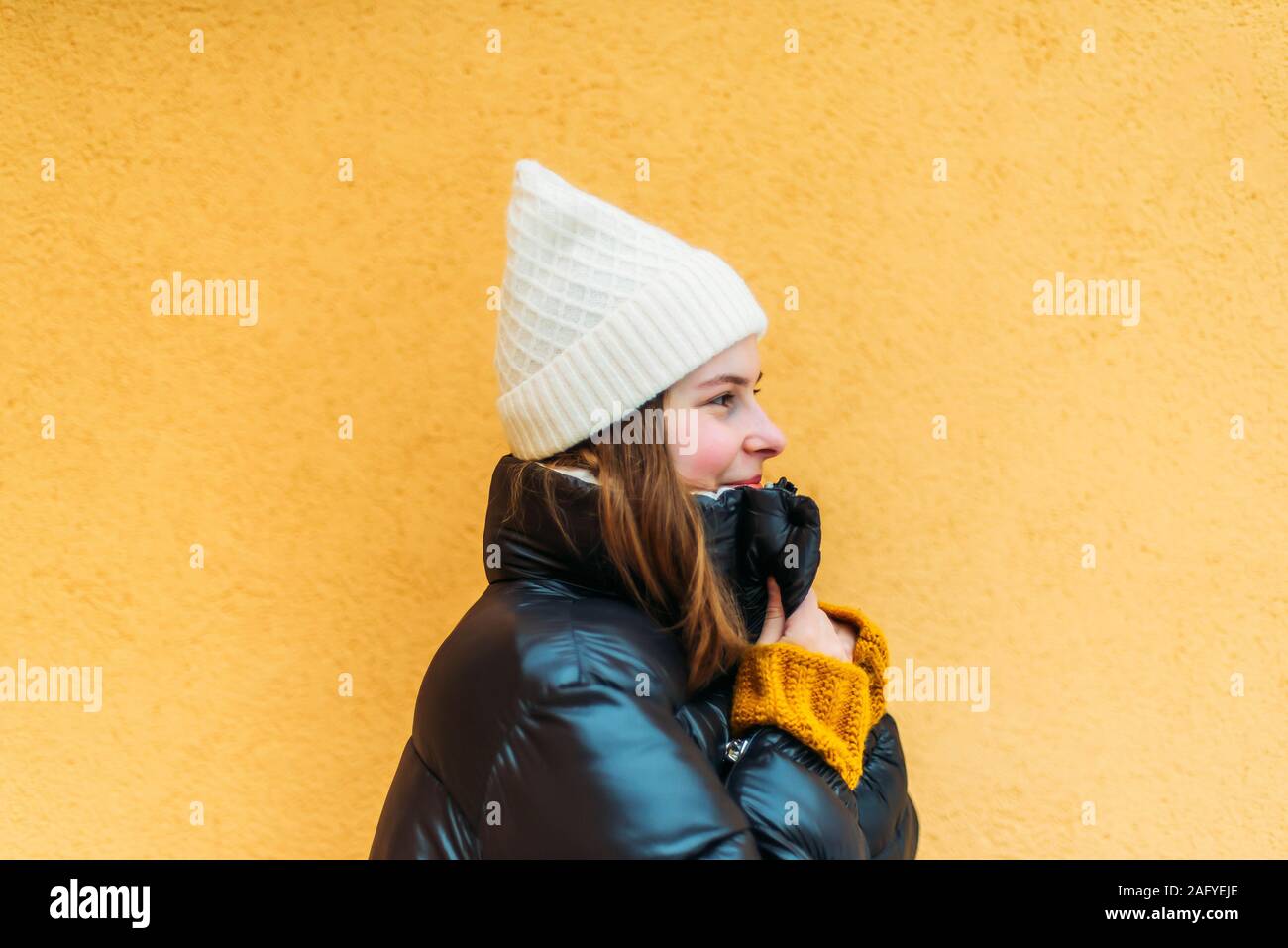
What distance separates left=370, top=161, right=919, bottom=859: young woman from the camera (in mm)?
933

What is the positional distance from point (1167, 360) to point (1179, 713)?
0.58 m

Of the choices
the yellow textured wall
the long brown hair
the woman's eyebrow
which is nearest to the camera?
the long brown hair

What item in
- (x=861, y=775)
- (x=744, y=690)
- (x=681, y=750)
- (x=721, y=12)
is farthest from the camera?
(x=721, y=12)

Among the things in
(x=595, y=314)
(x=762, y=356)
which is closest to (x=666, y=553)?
(x=595, y=314)

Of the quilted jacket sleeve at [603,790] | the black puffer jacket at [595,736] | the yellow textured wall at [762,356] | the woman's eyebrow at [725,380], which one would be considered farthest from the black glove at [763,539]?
the yellow textured wall at [762,356]

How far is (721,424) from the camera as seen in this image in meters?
1.18

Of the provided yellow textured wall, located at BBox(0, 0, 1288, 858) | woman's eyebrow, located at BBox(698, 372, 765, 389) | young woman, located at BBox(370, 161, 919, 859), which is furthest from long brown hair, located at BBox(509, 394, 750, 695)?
yellow textured wall, located at BBox(0, 0, 1288, 858)

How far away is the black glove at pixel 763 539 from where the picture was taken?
113 cm

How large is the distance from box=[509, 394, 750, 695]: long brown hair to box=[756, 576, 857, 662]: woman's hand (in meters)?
0.08

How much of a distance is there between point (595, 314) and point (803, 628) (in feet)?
1.44

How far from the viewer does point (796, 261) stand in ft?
5.35

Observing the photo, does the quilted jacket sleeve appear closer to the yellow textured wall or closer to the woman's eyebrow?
the woman's eyebrow

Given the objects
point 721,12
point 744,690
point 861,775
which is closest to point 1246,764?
point 861,775

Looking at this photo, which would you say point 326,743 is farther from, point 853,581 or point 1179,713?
point 1179,713
